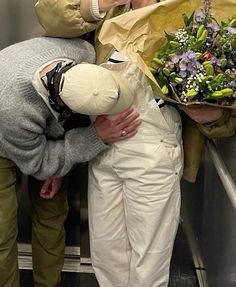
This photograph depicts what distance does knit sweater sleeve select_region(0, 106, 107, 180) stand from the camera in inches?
54.1

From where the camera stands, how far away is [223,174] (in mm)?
1391

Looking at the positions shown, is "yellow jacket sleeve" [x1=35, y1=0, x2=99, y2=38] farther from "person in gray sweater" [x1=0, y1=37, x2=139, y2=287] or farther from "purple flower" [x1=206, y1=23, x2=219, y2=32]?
"purple flower" [x1=206, y1=23, x2=219, y2=32]

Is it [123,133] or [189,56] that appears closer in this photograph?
[189,56]

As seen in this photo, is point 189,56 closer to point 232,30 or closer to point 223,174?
point 232,30

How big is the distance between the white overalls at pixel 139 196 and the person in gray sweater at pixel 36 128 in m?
0.05


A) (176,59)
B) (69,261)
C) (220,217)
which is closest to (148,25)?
(176,59)

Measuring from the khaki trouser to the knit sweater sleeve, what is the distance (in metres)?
0.12

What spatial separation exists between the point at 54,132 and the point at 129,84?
0.98 ft

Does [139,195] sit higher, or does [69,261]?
[139,195]

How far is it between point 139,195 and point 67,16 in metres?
0.52

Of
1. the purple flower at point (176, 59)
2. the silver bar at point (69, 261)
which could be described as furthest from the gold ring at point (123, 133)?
the silver bar at point (69, 261)

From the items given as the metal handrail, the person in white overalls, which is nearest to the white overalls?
the person in white overalls

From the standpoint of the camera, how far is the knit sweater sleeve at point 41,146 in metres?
1.37

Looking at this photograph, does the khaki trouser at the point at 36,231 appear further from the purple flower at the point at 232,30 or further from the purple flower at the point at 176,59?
the purple flower at the point at 232,30
